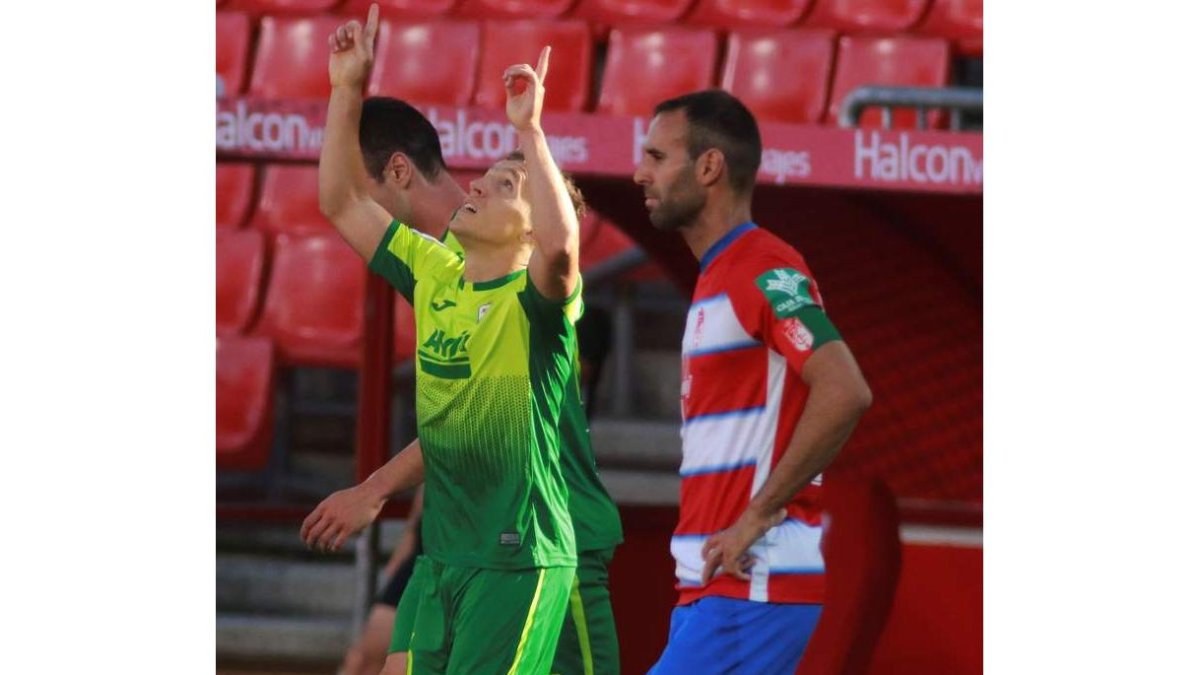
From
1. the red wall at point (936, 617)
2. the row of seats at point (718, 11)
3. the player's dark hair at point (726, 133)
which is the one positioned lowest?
the red wall at point (936, 617)

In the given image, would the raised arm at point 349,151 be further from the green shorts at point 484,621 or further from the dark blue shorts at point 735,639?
the dark blue shorts at point 735,639

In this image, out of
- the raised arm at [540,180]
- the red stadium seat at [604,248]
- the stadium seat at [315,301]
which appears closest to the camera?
the raised arm at [540,180]

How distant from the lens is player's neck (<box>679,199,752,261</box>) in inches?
106

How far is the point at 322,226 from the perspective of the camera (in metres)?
5.79

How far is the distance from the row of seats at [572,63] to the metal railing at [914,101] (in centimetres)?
139

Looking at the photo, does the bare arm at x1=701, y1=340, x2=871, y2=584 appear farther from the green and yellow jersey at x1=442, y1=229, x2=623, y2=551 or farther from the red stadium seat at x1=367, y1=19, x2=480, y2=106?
the red stadium seat at x1=367, y1=19, x2=480, y2=106

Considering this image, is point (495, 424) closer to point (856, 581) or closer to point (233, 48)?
point (856, 581)

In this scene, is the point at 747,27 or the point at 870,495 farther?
the point at 747,27

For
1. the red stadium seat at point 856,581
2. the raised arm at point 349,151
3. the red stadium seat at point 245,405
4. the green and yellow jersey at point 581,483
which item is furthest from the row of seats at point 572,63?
the green and yellow jersey at point 581,483

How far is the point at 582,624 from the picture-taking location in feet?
9.86

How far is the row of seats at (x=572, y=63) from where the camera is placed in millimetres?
6004
